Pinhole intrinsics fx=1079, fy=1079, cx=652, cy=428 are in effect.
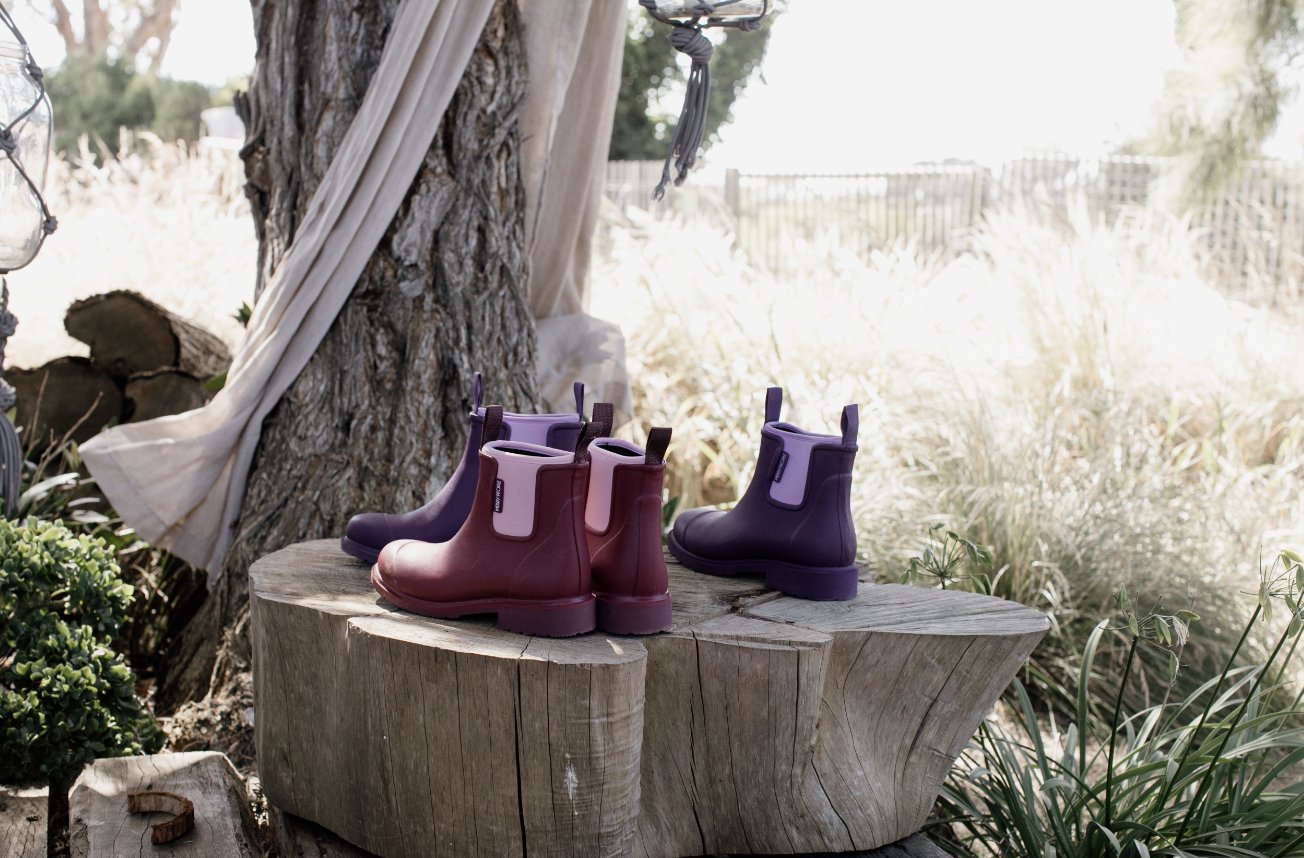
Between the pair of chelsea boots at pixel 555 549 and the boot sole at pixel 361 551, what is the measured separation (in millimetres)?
194

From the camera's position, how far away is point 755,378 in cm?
370

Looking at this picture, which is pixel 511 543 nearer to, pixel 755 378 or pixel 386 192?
pixel 386 192

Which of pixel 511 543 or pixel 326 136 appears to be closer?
pixel 511 543

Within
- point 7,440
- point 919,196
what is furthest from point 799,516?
point 919,196

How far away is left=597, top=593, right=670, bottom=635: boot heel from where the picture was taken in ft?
4.56

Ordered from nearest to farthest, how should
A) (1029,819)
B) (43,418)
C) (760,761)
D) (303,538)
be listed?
(760,761) → (1029,819) → (303,538) → (43,418)

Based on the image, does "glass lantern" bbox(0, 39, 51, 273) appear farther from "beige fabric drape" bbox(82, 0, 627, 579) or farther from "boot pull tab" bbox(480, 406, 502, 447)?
"boot pull tab" bbox(480, 406, 502, 447)

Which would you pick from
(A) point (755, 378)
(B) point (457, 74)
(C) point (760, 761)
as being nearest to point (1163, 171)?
(A) point (755, 378)

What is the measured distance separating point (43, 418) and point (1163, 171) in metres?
7.71

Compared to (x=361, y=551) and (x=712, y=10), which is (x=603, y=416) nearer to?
(x=361, y=551)

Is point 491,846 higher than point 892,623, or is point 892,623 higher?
point 892,623

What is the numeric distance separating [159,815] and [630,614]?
2.60ft

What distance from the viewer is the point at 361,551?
169cm

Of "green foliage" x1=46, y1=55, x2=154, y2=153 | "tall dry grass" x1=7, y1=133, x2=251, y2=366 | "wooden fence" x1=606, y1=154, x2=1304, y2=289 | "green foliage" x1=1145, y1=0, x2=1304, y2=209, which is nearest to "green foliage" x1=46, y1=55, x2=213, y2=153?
"green foliage" x1=46, y1=55, x2=154, y2=153
